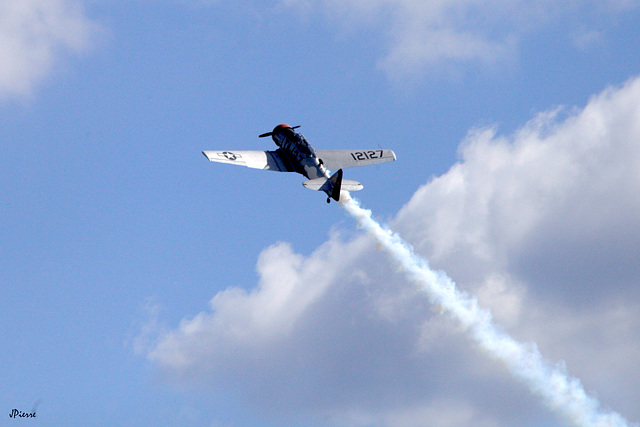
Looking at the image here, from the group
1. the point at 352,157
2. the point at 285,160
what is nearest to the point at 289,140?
the point at 285,160

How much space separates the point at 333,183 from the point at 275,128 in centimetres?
1356

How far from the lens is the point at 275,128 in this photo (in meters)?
74.0

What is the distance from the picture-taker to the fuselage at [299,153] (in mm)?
66062

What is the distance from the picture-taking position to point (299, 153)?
67.9 meters

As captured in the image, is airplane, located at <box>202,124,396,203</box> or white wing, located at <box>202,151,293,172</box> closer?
airplane, located at <box>202,124,396,203</box>

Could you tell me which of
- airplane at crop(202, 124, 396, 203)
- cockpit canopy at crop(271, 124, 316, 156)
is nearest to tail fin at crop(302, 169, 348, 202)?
airplane at crop(202, 124, 396, 203)

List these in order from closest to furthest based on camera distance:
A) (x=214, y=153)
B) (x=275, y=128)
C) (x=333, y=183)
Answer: (x=333, y=183) → (x=214, y=153) → (x=275, y=128)

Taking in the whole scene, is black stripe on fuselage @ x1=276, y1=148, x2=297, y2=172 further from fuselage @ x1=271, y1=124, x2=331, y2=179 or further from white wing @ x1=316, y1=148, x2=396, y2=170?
white wing @ x1=316, y1=148, x2=396, y2=170

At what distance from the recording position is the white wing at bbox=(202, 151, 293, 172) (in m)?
67.4

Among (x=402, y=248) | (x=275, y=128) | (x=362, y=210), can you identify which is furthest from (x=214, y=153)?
(x=402, y=248)

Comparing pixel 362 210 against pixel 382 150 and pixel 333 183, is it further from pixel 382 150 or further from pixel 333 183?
pixel 382 150

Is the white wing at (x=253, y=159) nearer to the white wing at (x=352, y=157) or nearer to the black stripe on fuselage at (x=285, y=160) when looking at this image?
the black stripe on fuselage at (x=285, y=160)

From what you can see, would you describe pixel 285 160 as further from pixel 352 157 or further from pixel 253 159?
pixel 352 157

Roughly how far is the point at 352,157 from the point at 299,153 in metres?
7.07
